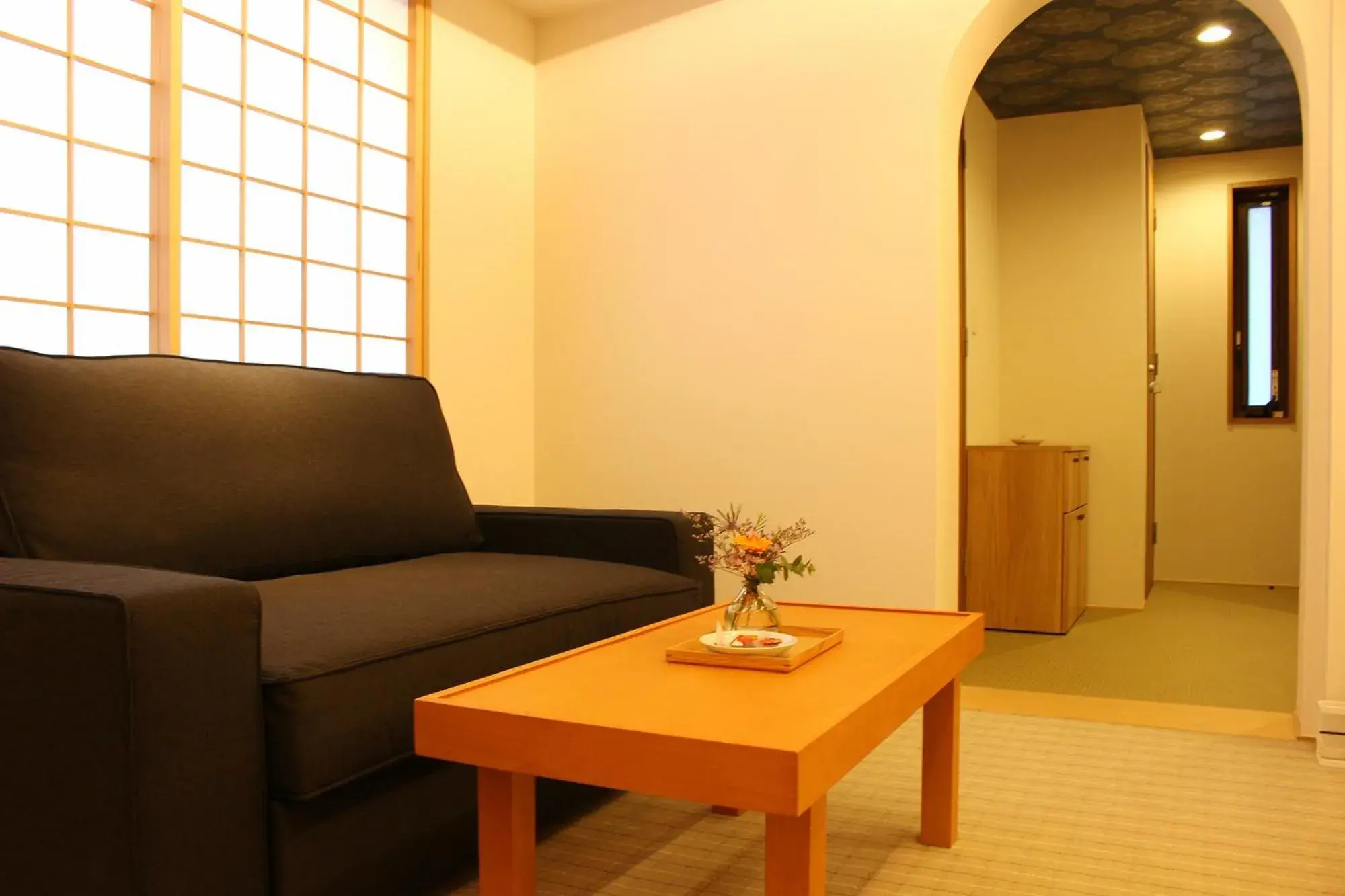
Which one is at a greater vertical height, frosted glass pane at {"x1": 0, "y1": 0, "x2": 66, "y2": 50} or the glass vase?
frosted glass pane at {"x1": 0, "y1": 0, "x2": 66, "y2": 50}

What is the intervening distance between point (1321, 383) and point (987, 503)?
1.87 meters

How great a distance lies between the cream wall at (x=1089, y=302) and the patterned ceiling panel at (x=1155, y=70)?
21 centimetres

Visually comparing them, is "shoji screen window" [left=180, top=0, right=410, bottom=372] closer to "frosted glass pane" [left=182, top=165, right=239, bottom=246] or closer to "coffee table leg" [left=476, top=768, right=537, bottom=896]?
"frosted glass pane" [left=182, top=165, right=239, bottom=246]

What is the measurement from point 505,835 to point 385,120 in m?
2.62

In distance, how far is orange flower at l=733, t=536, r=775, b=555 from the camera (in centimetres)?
168

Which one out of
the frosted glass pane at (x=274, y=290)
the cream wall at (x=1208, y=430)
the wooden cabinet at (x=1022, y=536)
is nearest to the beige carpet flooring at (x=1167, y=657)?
the wooden cabinet at (x=1022, y=536)

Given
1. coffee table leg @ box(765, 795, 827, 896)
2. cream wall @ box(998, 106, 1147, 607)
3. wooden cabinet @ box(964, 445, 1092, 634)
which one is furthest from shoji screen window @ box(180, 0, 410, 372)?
cream wall @ box(998, 106, 1147, 607)

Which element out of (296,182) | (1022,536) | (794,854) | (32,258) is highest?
(296,182)

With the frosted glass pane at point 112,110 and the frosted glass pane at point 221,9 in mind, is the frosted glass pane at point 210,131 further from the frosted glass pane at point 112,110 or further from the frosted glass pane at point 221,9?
the frosted glass pane at point 221,9

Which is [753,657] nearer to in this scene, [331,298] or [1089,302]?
[331,298]

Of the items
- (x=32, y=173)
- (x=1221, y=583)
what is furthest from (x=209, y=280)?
(x=1221, y=583)

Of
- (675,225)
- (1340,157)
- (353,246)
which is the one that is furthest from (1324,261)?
(353,246)

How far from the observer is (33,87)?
2.42 meters

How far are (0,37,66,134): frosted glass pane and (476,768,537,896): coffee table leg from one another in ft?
6.47
